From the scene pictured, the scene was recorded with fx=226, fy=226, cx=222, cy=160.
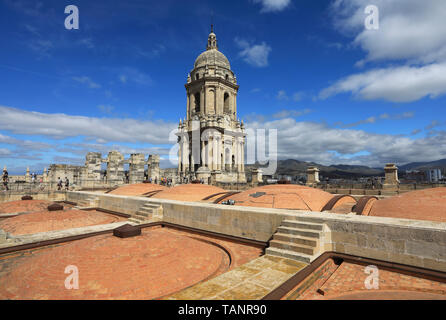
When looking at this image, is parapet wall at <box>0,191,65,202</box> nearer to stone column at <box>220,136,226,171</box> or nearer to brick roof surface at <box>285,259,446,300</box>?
brick roof surface at <box>285,259,446,300</box>

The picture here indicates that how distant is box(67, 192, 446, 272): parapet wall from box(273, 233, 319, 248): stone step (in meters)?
0.38

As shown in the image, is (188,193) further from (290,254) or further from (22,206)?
(290,254)

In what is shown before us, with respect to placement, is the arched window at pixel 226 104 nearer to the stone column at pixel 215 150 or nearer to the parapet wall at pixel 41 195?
the stone column at pixel 215 150

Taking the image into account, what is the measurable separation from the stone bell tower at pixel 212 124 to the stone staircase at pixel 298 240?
2811cm

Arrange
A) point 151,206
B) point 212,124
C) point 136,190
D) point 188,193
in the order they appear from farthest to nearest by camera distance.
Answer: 1. point 212,124
2. point 136,190
3. point 188,193
4. point 151,206

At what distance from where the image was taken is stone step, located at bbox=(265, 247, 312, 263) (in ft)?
15.0

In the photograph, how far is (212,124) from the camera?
3547cm

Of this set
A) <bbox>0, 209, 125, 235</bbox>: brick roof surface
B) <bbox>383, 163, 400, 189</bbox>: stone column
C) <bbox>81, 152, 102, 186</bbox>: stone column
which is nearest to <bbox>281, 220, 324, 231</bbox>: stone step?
<bbox>0, 209, 125, 235</bbox>: brick roof surface

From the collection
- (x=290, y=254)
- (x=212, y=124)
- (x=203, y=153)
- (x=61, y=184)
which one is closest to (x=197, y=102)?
(x=212, y=124)

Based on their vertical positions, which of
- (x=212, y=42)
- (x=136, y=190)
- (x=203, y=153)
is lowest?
(x=136, y=190)

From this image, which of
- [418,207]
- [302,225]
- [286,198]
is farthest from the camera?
[286,198]

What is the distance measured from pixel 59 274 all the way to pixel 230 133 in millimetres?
35435

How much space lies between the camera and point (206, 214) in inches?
292

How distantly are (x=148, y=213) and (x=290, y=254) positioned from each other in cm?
589
